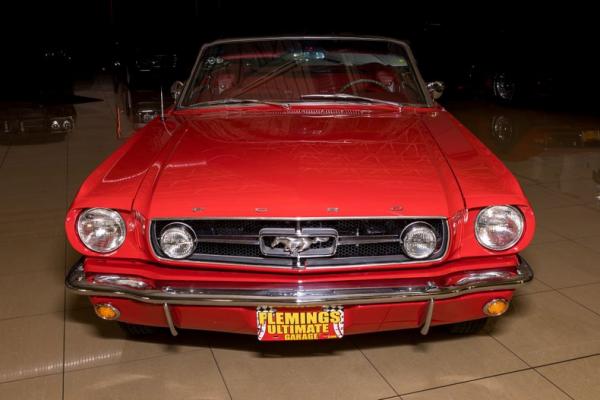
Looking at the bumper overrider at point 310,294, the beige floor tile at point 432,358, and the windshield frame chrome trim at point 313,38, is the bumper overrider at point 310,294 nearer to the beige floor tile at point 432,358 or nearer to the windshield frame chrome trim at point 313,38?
the beige floor tile at point 432,358

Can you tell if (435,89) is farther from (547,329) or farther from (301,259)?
(301,259)

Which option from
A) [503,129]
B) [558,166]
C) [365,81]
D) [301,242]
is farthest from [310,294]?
[503,129]

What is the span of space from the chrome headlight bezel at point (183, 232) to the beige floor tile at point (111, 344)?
0.64m

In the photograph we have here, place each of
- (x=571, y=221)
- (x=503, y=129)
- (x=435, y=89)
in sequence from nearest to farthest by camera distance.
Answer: (x=435, y=89), (x=571, y=221), (x=503, y=129)

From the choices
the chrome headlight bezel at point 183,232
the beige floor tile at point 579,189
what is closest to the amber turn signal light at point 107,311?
the chrome headlight bezel at point 183,232

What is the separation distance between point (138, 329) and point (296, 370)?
0.76 meters

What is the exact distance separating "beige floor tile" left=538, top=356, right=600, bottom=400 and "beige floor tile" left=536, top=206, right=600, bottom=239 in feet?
5.35

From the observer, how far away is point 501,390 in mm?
2588

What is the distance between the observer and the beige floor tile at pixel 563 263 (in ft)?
11.8

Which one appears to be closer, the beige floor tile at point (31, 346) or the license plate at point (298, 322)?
the license plate at point (298, 322)

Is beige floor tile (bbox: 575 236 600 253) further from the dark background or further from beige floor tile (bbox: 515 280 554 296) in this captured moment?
the dark background

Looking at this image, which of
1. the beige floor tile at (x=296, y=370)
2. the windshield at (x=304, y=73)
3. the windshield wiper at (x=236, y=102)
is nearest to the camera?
the beige floor tile at (x=296, y=370)

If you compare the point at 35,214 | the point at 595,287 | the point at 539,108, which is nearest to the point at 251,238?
the point at 595,287

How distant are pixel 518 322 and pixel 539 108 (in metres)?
6.84
